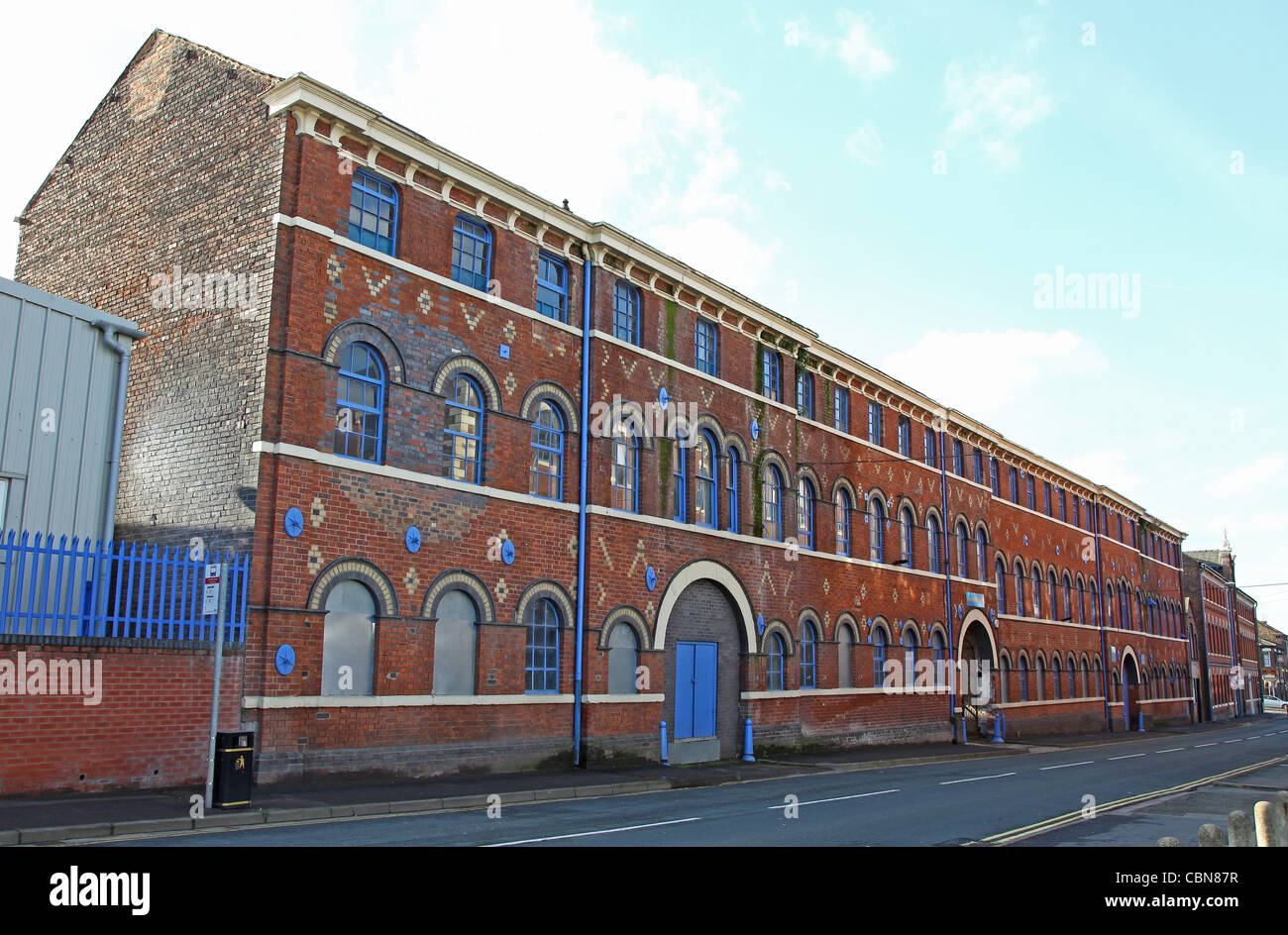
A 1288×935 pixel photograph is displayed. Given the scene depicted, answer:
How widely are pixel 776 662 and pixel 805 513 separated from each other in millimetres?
4481

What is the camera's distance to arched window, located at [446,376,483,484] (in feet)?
60.2

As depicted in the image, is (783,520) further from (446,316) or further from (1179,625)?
(1179,625)

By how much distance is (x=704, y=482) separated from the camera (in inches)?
972

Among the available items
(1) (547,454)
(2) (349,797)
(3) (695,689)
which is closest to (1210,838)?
(2) (349,797)

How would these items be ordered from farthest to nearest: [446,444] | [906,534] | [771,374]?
[906,534] < [771,374] < [446,444]

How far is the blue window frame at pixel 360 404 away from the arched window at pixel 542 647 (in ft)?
14.9

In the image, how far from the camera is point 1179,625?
64688 mm

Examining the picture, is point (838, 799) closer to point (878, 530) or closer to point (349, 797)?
point (349, 797)

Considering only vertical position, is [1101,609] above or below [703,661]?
above

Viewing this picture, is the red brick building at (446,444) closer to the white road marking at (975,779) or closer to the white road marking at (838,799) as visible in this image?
the white road marking at (838,799)

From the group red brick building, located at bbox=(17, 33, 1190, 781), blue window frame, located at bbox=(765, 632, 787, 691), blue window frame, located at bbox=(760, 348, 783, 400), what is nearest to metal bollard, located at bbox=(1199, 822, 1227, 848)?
red brick building, located at bbox=(17, 33, 1190, 781)

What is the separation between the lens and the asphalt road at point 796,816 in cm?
1107

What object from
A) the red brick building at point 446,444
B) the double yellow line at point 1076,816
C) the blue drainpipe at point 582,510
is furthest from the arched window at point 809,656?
the double yellow line at point 1076,816

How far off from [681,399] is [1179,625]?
176 ft
